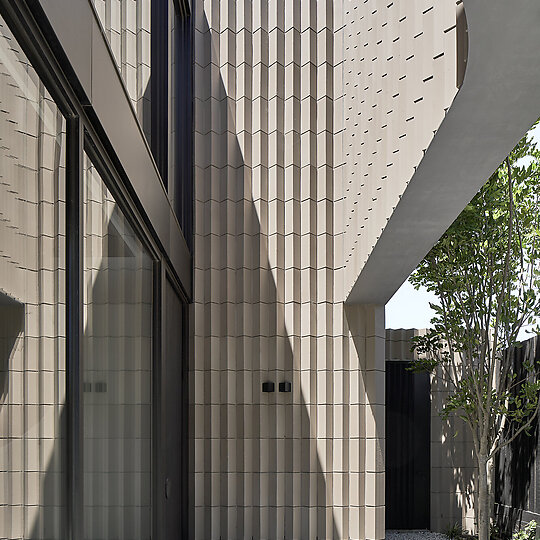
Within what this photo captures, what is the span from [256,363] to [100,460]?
3290 millimetres

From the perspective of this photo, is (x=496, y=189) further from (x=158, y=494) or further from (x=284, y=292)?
(x=158, y=494)

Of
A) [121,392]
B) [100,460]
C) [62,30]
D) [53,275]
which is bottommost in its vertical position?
[100,460]

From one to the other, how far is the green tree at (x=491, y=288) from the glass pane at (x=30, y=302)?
490cm

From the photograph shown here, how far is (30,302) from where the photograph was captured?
1454 millimetres

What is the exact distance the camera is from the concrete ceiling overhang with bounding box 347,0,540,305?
1659 mm

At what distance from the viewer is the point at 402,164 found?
2797 millimetres

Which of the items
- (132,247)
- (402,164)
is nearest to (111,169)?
(132,247)

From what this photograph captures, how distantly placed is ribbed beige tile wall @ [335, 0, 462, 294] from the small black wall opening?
2.94m

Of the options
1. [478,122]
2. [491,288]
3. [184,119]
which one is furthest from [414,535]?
[478,122]

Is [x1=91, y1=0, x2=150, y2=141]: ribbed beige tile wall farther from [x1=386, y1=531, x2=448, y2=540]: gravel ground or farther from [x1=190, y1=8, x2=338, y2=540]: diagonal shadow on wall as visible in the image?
[x1=386, y1=531, x2=448, y2=540]: gravel ground

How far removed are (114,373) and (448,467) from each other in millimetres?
5471

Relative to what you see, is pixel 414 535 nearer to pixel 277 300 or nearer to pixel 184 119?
pixel 277 300

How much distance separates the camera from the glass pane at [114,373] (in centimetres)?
202

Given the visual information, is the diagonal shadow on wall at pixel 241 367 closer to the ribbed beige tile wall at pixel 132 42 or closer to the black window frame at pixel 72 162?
the ribbed beige tile wall at pixel 132 42
